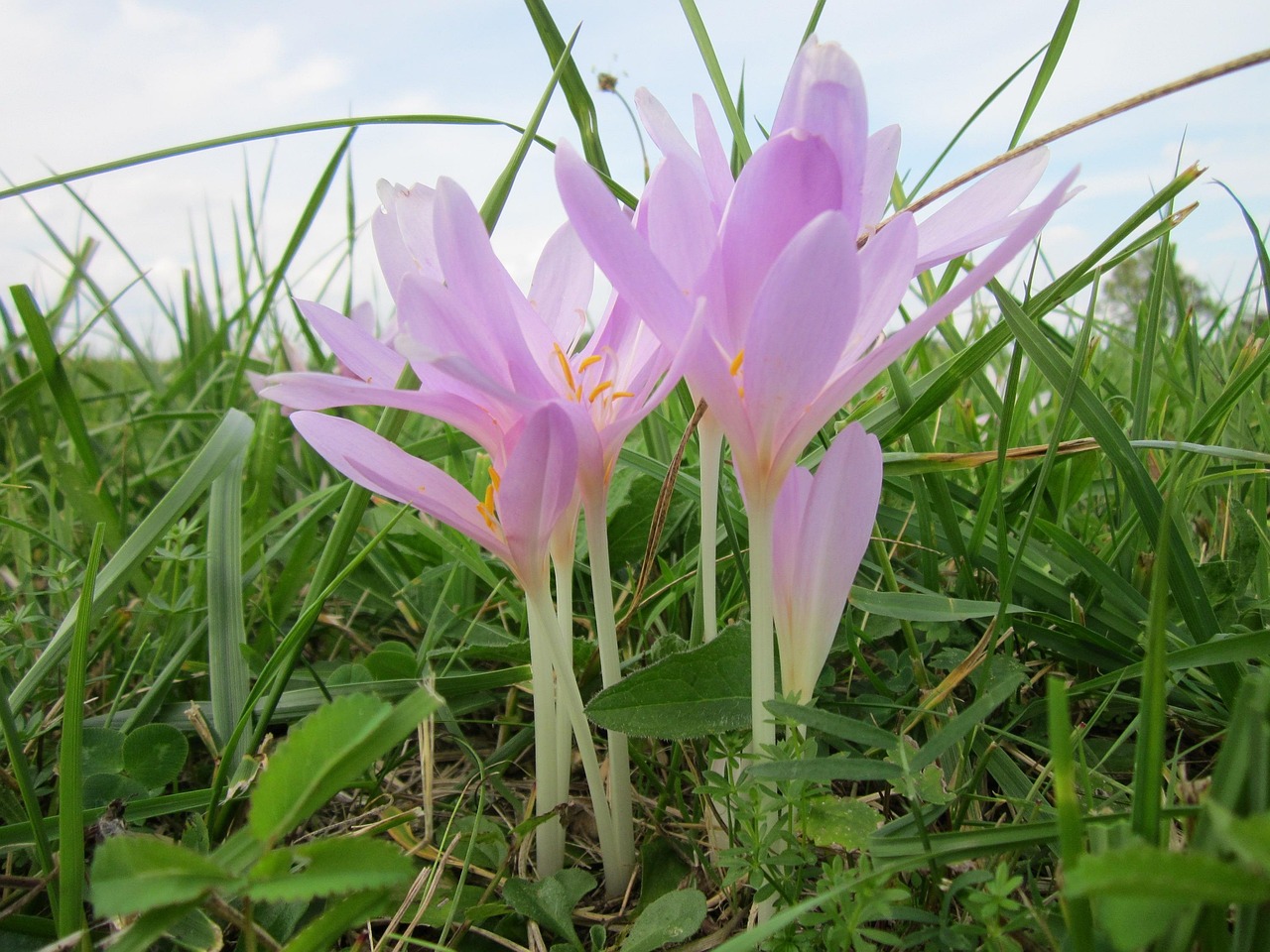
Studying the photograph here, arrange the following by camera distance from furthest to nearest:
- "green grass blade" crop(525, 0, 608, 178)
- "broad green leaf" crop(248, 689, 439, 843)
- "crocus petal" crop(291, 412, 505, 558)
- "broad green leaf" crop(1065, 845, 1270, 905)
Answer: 1. "green grass blade" crop(525, 0, 608, 178)
2. "crocus petal" crop(291, 412, 505, 558)
3. "broad green leaf" crop(248, 689, 439, 843)
4. "broad green leaf" crop(1065, 845, 1270, 905)

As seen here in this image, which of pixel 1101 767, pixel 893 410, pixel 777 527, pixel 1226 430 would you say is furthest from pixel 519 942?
pixel 1226 430

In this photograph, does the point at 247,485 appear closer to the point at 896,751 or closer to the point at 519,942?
the point at 519,942

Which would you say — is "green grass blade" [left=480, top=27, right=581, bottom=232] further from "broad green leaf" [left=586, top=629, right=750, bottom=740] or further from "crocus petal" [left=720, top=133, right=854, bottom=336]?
"broad green leaf" [left=586, top=629, right=750, bottom=740]

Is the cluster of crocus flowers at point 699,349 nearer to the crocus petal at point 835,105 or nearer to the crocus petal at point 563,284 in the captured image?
the crocus petal at point 835,105

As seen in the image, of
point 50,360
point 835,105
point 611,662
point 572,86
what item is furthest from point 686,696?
point 50,360

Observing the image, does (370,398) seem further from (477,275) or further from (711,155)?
(711,155)

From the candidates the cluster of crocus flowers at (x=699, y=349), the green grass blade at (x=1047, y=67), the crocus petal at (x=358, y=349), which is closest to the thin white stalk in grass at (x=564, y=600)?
the cluster of crocus flowers at (x=699, y=349)

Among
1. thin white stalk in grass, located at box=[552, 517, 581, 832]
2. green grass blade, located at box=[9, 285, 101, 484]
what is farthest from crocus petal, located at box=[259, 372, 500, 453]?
green grass blade, located at box=[9, 285, 101, 484]

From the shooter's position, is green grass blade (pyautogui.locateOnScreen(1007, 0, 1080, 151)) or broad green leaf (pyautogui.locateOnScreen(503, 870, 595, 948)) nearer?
broad green leaf (pyautogui.locateOnScreen(503, 870, 595, 948))

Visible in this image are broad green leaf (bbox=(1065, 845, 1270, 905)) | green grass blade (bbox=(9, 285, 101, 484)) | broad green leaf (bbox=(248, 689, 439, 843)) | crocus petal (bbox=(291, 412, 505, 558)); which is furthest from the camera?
green grass blade (bbox=(9, 285, 101, 484))
